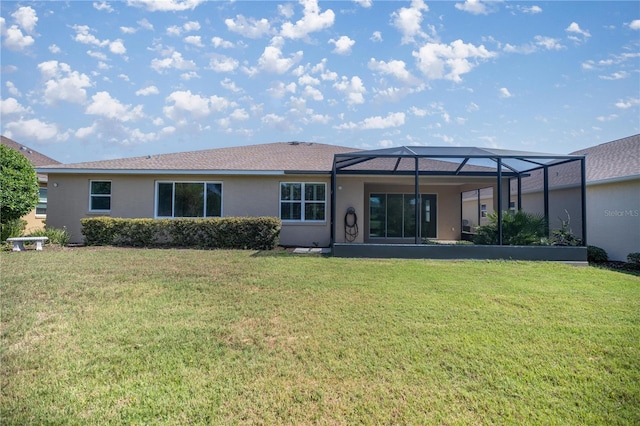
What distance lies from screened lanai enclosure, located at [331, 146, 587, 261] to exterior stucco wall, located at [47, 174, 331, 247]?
62.6 inches

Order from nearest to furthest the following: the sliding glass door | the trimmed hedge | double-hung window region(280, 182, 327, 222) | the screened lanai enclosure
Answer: the screened lanai enclosure
the trimmed hedge
double-hung window region(280, 182, 327, 222)
the sliding glass door

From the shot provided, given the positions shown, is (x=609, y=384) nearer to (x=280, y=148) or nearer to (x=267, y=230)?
(x=267, y=230)

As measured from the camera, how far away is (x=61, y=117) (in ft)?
41.2

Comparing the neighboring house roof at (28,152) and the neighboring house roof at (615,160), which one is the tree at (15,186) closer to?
the neighboring house roof at (28,152)

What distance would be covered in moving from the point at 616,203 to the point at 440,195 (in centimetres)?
625

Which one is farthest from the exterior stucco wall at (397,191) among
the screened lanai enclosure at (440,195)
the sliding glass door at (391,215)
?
the sliding glass door at (391,215)

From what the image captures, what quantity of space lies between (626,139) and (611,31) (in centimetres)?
511

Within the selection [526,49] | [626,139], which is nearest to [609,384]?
[526,49]

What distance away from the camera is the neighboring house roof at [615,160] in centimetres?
1027

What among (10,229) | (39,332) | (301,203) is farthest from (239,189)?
(39,332)

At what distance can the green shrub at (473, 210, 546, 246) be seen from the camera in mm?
9953

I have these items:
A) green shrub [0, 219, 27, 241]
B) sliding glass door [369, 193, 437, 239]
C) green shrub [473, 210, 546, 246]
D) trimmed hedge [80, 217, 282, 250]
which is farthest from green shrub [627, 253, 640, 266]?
green shrub [0, 219, 27, 241]

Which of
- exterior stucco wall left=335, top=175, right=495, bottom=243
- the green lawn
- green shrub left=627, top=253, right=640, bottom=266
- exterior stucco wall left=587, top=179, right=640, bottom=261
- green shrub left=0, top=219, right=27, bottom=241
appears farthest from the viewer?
exterior stucco wall left=335, top=175, right=495, bottom=243

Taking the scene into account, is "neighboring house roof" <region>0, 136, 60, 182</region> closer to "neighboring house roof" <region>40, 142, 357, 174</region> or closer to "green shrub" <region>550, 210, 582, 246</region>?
"neighboring house roof" <region>40, 142, 357, 174</region>
